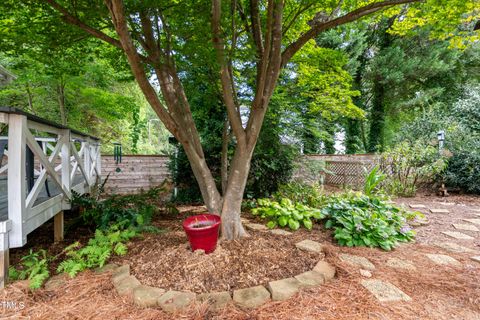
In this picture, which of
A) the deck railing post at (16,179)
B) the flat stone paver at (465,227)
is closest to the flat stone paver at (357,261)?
the flat stone paver at (465,227)

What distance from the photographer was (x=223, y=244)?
2273mm

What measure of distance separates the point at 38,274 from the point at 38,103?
7.98 meters

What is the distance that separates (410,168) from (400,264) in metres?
4.70

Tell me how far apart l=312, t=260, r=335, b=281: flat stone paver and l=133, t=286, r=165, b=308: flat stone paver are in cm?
122

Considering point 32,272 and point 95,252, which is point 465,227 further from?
point 32,272

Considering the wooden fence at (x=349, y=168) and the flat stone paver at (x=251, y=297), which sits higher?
the wooden fence at (x=349, y=168)

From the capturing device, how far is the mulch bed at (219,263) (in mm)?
1765

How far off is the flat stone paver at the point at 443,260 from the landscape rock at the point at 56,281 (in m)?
3.29

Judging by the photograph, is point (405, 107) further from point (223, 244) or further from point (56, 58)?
point (56, 58)

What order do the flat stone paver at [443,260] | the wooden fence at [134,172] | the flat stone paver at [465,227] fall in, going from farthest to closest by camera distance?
the wooden fence at [134,172] → the flat stone paver at [465,227] → the flat stone paver at [443,260]

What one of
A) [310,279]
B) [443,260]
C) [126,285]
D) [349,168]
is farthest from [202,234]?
[349,168]

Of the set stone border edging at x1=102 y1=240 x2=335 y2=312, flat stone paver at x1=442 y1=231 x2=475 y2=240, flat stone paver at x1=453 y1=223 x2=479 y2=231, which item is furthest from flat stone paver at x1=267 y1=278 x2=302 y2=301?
flat stone paver at x1=453 y1=223 x2=479 y2=231

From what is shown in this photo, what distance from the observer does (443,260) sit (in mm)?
2295

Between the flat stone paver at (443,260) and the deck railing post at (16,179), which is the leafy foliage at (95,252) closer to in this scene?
the deck railing post at (16,179)
